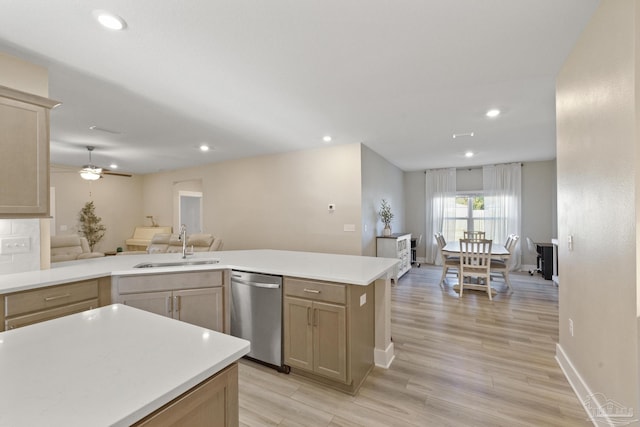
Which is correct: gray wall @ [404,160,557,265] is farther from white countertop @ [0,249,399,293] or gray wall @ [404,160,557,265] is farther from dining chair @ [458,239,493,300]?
white countertop @ [0,249,399,293]

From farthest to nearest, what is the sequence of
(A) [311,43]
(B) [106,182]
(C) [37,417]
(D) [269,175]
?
(B) [106,182]
(D) [269,175]
(A) [311,43]
(C) [37,417]

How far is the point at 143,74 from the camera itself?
7.75ft

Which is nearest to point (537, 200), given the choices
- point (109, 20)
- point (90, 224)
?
point (109, 20)

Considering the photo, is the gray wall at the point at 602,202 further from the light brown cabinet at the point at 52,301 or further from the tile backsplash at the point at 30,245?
the tile backsplash at the point at 30,245

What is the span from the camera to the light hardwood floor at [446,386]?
183cm

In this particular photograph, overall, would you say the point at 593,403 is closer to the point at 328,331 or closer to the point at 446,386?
the point at 446,386

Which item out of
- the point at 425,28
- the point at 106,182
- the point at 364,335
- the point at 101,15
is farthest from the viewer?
the point at 106,182

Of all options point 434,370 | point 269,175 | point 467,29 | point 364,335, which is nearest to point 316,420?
point 364,335

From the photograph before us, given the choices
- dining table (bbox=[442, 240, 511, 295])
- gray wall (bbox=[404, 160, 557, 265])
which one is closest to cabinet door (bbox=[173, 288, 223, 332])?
dining table (bbox=[442, 240, 511, 295])

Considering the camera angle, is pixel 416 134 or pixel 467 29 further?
pixel 416 134

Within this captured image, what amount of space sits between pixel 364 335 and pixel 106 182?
7974 millimetres

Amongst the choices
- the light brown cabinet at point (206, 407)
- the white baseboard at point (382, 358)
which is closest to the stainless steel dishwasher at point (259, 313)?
the white baseboard at point (382, 358)

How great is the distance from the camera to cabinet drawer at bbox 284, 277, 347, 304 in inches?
81.1

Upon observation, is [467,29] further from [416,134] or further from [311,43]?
[416,134]
